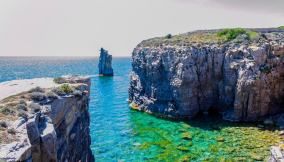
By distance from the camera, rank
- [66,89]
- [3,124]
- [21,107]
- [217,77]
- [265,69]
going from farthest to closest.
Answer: [217,77] → [265,69] → [66,89] → [21,107] → [3,124]

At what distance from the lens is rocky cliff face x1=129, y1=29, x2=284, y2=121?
62156 millimetres

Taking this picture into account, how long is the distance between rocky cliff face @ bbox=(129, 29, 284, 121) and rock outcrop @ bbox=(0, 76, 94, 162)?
34.1 metres

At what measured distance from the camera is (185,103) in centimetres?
6769

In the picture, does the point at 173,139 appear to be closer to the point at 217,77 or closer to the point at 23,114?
the point at 217,77

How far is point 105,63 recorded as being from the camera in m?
172

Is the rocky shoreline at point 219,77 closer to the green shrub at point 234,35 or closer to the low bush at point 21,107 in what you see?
the green shrub at point 234,35

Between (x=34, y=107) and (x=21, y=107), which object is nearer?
(x=21, y=107)

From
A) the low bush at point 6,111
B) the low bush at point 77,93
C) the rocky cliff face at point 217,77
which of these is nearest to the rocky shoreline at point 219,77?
the rocky cliff face at point 217,77

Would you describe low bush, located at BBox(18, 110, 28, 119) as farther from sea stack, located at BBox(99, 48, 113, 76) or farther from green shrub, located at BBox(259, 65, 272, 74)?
sea stack, located at BBox(99, 48, 113, 76)

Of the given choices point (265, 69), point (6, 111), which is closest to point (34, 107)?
point (6, 111)

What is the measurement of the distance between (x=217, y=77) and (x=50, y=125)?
51.9 m

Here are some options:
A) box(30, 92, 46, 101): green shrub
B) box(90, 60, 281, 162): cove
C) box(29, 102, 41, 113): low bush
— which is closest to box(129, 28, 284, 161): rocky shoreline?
box(90, 60, 281, 162): cove

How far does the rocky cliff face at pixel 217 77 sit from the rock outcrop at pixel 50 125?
34060 mm

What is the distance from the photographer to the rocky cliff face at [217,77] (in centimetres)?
6216
